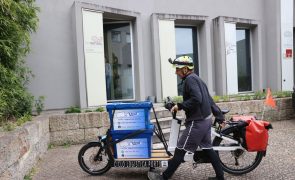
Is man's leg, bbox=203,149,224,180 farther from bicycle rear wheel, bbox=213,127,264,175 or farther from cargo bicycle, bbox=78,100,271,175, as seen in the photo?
bicycle rear wheel, bbox=213,127,264,175

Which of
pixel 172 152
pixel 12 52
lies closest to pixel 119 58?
pixel 12 52

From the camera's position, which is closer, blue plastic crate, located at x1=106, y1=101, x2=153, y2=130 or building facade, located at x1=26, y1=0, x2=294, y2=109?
blue plastic crate, located at x1=106, y1=101, x2=153, y2=130

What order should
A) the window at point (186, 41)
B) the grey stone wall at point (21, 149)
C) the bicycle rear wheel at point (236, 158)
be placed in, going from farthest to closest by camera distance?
the window at point (186, 41)
the bicycle rear wheel at point (236, 158)
the grey stone wall at point (21, 149)

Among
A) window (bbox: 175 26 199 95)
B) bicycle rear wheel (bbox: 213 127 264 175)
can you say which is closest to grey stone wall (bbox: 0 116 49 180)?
bicycle rear wheel (bbox: 213 127 264 175)

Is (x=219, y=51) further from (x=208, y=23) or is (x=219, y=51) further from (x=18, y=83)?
(x=18, y=83)

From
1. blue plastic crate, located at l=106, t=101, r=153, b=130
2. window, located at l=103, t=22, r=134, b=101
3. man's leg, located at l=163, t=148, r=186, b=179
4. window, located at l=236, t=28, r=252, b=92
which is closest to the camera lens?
man's leg, located at l=163, t=148, r=186, b=179

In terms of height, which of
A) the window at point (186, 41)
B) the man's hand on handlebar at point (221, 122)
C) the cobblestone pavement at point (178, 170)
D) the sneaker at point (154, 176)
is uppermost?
the window at point (186, 41)

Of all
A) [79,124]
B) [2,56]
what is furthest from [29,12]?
[79,124]

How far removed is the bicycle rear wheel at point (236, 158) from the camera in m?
4.70

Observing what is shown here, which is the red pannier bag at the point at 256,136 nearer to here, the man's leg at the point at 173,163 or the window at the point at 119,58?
the man's leg at the point at 173,163

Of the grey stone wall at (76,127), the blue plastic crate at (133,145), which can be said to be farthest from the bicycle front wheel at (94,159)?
the grey stone wall at (76,127)

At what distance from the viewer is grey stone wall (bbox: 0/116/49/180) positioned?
3.73 metres

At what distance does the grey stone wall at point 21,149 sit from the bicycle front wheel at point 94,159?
84cm

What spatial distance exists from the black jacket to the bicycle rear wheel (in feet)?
2.35
